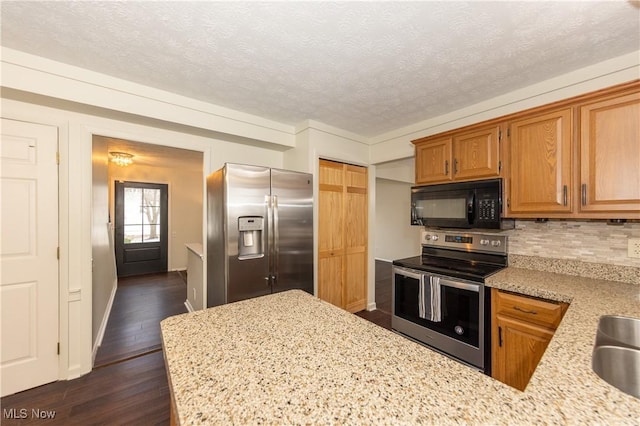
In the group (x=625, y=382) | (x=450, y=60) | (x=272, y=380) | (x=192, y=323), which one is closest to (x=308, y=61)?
(x=450, y=60)

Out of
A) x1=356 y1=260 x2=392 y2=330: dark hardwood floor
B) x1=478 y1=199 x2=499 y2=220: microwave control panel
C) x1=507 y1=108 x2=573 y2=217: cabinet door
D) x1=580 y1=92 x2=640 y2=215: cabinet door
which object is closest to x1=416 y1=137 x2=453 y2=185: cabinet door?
x1=478 y1=199 x2=499 y2=220: microwave control panel

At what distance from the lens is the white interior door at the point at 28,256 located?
1930 millimetres

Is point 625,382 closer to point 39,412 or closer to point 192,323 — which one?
point 192,323

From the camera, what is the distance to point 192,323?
1.15 metres

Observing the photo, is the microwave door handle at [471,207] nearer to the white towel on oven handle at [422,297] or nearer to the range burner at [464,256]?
the range burner at [464,256]

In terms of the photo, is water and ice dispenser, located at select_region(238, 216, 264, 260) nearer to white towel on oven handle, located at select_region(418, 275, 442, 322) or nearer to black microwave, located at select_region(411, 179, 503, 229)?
white towel on oven handle, located at select_region(418, 275, 442, 322)

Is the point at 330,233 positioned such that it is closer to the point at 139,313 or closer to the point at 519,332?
the point at 519,332

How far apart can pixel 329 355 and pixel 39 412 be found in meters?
2.36

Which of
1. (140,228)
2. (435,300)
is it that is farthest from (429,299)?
(140,228)

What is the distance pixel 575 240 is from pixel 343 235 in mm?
2179

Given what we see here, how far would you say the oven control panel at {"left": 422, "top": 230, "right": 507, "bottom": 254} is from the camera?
2.35 metres

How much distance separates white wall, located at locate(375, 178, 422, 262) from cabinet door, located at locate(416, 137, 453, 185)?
403 centimetres
